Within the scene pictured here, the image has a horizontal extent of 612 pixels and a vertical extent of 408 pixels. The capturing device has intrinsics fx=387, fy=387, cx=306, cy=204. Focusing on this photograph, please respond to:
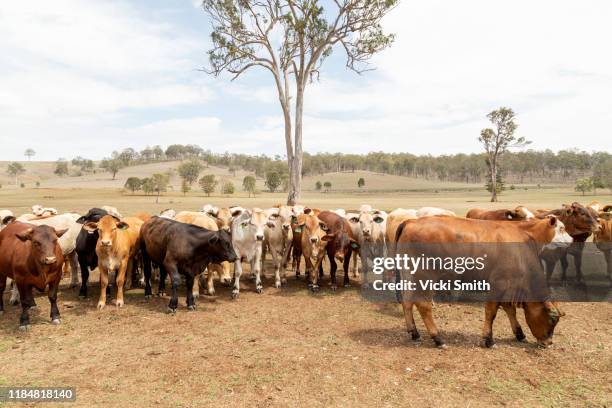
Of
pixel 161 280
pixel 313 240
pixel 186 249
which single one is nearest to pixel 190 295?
pixel 186 249

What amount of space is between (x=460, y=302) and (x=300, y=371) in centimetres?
521

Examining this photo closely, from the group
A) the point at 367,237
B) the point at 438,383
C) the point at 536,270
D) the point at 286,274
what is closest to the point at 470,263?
the point at 536,270

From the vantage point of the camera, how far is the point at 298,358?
633 centimetres

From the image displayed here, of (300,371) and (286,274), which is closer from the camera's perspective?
(300,371)

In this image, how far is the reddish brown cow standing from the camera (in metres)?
7.25

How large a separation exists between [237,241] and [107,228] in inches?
130

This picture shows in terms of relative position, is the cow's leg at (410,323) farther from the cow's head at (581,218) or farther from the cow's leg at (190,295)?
the cow's head at (581,218)

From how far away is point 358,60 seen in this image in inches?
880

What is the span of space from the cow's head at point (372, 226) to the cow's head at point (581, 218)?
4668 millimetres

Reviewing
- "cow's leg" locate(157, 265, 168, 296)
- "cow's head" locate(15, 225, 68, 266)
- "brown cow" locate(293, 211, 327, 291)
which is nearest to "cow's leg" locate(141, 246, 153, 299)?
"cow's leg" locate(157, 265, 168, 296)

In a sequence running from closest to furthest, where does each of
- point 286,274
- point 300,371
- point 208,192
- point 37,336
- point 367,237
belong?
point 300,371, point 37,336, point 367,237, point 286,274, point 208,192

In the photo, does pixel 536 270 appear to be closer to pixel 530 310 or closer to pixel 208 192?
pixel 530 310

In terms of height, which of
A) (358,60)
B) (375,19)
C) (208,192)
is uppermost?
(375,19)

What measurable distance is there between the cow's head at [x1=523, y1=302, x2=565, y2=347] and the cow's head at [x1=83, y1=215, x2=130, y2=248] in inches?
328
